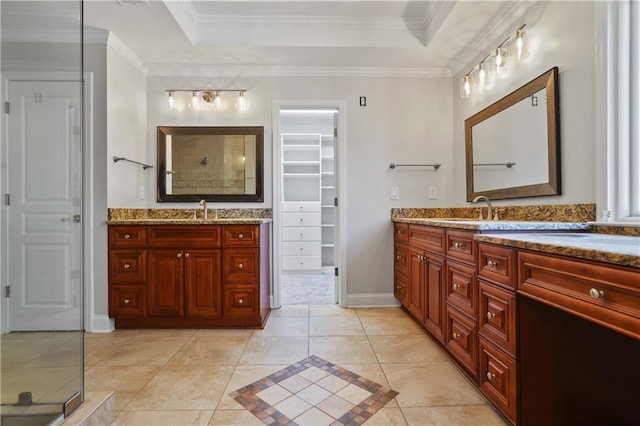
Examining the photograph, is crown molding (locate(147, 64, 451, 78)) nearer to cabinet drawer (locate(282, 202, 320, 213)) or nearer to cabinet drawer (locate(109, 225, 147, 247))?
cabinet drawer (locate(109, 225, 147, 247))

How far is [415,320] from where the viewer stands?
261 cm

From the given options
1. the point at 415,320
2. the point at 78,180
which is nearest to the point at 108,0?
the point at 78,180

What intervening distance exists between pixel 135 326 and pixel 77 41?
6.76 feet

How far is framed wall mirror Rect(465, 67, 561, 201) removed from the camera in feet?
5.94

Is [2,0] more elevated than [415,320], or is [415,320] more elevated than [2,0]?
[2,0]

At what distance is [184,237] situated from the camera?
8.04 ft

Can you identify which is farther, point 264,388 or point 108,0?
point 108,0

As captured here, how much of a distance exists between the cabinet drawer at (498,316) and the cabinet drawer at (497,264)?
0.04 metres

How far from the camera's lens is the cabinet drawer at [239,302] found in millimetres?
2475

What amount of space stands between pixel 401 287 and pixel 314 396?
1492mm

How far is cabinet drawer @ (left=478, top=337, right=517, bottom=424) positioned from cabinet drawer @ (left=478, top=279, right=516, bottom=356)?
0.05m

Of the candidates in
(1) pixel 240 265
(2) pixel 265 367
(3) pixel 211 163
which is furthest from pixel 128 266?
(2) pixel 265 367

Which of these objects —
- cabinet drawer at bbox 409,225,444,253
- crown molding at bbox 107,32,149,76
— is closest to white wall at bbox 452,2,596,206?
cabinet drawer at bbox 409,225,444,253

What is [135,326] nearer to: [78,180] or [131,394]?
[131,394]
